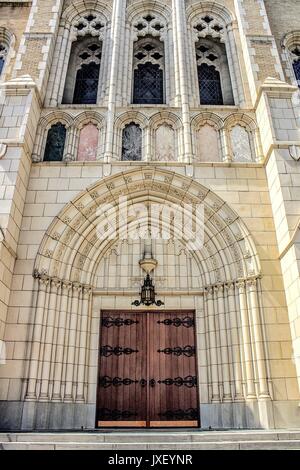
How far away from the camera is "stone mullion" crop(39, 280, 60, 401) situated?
7252mm

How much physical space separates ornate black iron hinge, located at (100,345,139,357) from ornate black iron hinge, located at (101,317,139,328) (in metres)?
0.46

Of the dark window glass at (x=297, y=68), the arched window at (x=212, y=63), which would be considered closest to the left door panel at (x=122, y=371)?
the arched window at (x=212, y=63)

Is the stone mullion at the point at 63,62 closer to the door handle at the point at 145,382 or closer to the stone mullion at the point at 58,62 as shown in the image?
the stone mullion at the point at 58,62

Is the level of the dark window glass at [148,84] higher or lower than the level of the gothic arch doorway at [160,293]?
higher

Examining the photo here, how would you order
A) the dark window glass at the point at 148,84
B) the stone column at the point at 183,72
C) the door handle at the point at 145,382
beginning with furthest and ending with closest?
the dark window glass at the point at 148,84 < the stone column at the point at 183,72 < the door handle at the point at 145,382

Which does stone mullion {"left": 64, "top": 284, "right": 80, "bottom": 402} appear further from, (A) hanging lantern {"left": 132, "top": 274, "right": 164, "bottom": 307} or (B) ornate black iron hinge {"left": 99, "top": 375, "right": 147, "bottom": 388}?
(A) hanging lantern {"left": 132, "top": 274, "right": 164, "bottom": 307}

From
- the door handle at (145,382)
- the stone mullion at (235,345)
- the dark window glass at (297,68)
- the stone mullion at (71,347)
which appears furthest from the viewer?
the dark window glass at (297,68)

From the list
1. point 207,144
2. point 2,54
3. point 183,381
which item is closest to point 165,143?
point 207,144

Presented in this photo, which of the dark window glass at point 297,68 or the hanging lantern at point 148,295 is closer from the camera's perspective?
the hanging lantern at point 148,295

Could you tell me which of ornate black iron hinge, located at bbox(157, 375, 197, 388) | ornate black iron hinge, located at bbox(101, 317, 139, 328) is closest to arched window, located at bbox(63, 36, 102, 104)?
ornate black iron hinge, located at bbox(101, 317, 139, 328)

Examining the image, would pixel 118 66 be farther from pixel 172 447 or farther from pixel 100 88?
pixel 172 447

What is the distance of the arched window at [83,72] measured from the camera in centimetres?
1095

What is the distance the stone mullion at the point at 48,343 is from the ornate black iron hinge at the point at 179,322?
7.51ft
